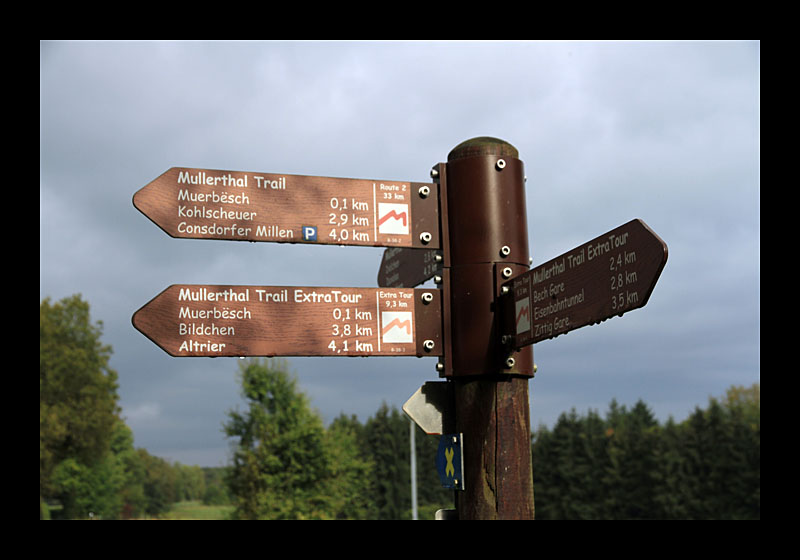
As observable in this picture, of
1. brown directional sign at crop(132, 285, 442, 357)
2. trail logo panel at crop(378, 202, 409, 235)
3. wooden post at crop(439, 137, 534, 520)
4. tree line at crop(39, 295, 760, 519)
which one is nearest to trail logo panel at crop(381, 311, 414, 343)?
brown directional sign at crop(132, 285, 442, 357)

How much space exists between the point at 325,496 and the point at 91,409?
62.7ft

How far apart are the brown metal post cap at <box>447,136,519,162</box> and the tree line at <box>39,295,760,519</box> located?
2579 cm

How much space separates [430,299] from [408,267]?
1009 mm

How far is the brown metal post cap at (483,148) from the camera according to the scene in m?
4.95

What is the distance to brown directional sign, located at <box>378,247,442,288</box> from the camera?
210 inches

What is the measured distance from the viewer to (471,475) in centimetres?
462

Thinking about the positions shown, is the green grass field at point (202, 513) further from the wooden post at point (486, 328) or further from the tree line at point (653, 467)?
the wooden post at point (486, 328)

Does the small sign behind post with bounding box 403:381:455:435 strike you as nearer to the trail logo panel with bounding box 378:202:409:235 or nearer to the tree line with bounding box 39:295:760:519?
the trail logo panel with bounding box 378:202:409:235

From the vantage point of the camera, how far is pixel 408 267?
19.0 ft

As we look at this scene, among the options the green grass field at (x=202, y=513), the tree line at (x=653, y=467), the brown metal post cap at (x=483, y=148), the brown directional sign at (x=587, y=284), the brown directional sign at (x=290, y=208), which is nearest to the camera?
the brown directional sign at (x=587, y=284)

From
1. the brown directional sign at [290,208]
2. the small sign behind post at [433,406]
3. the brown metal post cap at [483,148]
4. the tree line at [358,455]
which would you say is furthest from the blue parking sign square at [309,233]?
the tree line at [358,455]

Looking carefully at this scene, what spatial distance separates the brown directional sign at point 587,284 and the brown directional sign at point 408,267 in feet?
2.19

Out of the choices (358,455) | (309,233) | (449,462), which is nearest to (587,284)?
(449,462)

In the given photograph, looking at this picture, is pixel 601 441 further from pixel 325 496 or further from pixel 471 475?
pixel 471 475
